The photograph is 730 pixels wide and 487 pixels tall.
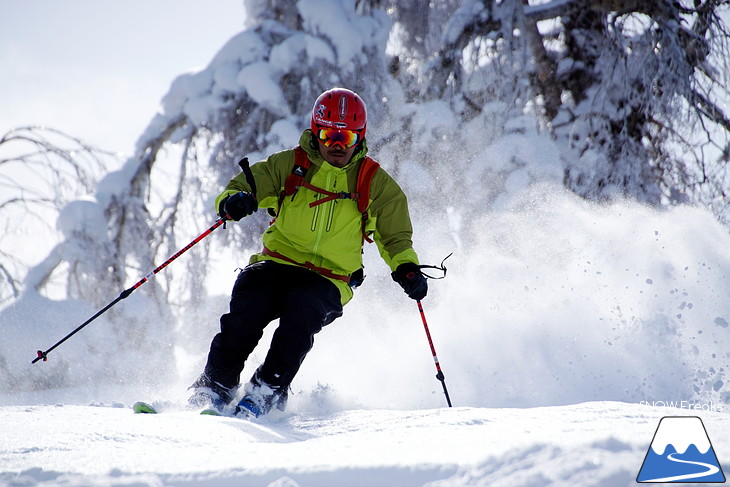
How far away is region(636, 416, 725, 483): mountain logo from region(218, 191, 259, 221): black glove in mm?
2510

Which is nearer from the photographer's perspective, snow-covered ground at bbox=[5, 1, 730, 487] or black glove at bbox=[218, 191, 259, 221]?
snow-covered ground at bbox=[5, 1, 730, 487]

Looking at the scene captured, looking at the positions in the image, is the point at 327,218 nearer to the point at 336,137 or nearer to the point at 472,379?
the point at 336,137

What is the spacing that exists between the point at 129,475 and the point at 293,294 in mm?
2209

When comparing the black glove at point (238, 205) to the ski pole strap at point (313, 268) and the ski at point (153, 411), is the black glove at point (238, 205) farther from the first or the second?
the ski at point (153, 411)

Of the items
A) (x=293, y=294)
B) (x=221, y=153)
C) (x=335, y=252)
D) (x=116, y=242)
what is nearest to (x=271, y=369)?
(x=293, y=294)

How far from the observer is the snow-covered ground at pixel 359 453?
152 cm

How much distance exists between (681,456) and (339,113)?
295 centimetres

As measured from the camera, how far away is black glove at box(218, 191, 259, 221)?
375 cm

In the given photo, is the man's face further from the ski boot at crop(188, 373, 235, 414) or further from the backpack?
the ski boot at crop(188, 373, 235, 414)

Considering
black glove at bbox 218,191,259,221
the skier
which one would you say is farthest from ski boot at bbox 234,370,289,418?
black glove at bbox 218,191,259,221

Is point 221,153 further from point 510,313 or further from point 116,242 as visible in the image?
point 510,313

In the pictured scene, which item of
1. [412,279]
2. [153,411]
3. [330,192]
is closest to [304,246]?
[330,192]

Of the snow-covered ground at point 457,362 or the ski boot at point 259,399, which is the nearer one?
the snow-covered ground at point 457,362

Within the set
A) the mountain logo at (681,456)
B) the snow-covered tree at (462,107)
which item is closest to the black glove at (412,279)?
the mountain logo at (681,456)
